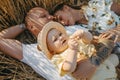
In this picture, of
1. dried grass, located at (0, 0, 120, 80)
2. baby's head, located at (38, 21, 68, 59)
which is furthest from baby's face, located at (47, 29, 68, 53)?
dried grass, located at (0, 0, 120, 80)

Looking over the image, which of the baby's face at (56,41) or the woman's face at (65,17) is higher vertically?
the baby's face at (56,41)

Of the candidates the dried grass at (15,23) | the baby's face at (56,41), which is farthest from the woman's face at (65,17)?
the baby's face at (56,41)

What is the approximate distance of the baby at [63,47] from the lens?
1282mm

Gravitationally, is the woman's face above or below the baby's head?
below

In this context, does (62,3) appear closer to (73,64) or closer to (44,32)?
(44,32)

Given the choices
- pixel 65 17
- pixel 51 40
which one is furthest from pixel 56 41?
pixel 65 17

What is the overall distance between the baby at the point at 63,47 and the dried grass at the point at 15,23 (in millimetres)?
135

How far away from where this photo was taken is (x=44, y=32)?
1.35 metres

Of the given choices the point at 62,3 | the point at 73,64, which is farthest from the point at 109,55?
the point at 62,3

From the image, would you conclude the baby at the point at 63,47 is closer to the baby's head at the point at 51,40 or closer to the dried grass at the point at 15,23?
the baby's head at the point at 51,40

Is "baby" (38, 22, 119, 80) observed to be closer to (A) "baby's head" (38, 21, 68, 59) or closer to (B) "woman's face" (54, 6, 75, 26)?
(A) "baby's head" (38, 21, 68, 59)

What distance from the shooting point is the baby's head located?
1349mm

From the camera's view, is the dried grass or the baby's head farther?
the dried grass

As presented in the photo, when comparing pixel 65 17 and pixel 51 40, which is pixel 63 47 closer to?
pixel 51 40
